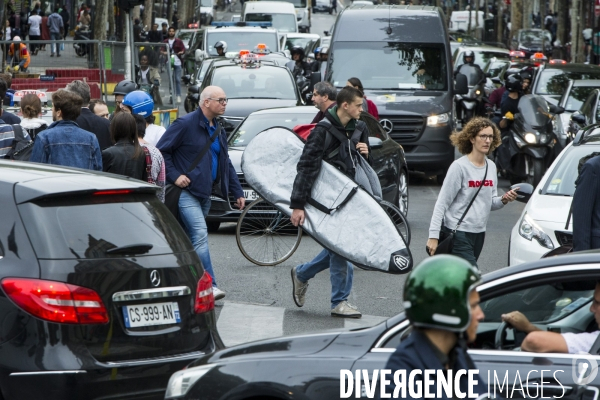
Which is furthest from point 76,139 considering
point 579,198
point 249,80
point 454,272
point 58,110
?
point 249,80

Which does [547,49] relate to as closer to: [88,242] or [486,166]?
[486,166]

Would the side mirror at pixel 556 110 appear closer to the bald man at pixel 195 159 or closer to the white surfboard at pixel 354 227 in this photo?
the bald man at pixel 195 159

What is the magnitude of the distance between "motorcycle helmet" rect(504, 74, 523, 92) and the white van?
95.2 feet

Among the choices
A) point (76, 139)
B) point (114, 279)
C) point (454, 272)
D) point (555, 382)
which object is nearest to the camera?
point (454, 272)

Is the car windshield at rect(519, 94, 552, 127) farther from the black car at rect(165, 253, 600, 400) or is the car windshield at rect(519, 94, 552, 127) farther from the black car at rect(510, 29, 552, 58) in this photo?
the black car at rect(510, 29, 552, 58)

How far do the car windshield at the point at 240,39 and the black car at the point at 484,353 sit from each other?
24.5m

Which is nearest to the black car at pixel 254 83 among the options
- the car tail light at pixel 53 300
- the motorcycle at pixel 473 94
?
the motorcycle at pixel 473 94

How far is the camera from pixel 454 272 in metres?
A: 2.72

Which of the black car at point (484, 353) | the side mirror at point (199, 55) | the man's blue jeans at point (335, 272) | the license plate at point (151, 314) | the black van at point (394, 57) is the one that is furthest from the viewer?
the side mirror at point (199, 55)

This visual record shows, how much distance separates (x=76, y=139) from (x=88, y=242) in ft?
9.48

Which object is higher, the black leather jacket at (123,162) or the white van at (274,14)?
the white van at (274,14)

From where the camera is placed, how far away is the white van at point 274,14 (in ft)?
152

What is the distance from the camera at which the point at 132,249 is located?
17.4ft

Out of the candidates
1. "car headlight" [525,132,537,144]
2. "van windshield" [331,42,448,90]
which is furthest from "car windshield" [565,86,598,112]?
"van windshield" [331,42,448,90]
